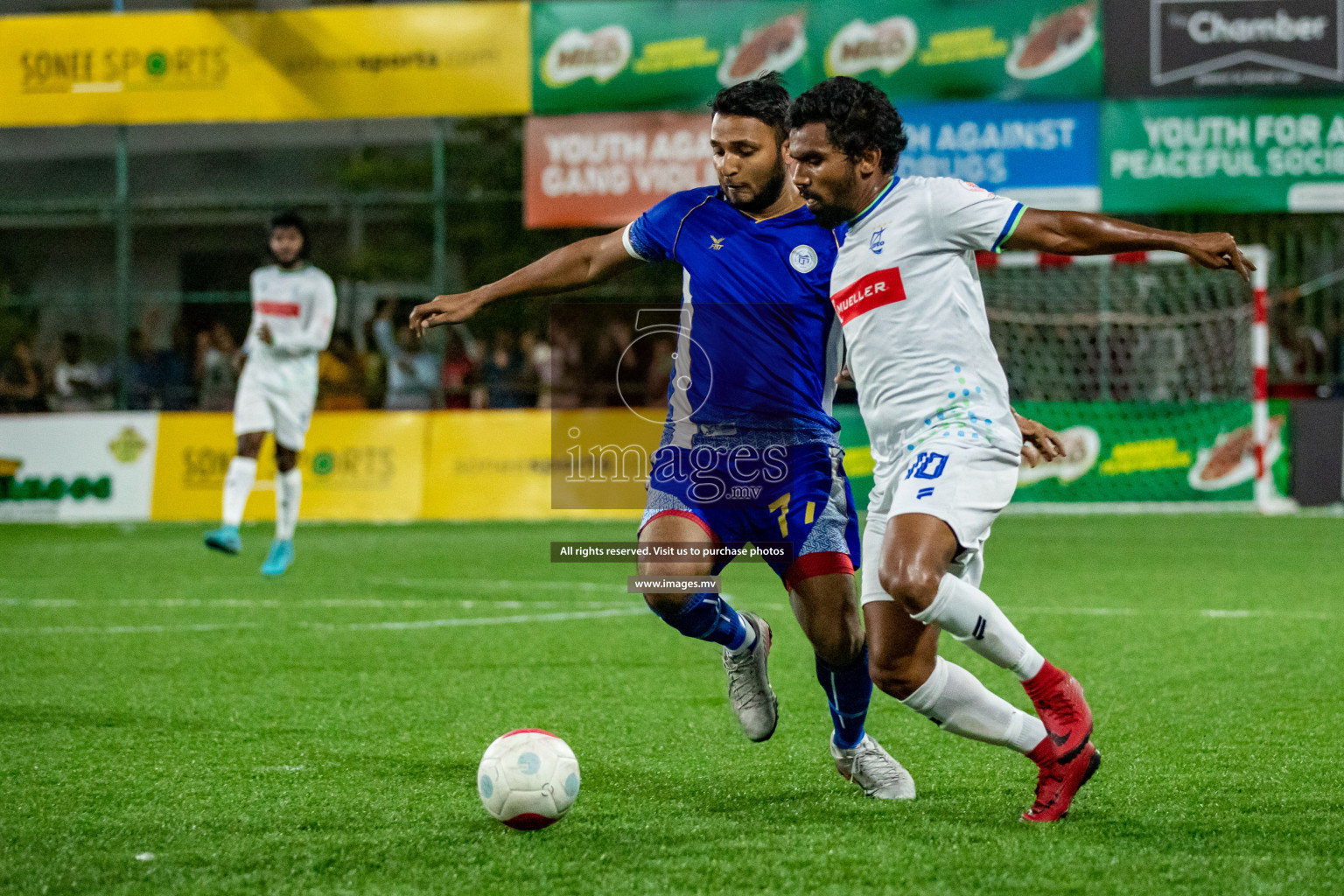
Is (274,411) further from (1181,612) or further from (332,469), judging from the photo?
(1181,612)

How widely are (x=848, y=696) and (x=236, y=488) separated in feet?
23.0

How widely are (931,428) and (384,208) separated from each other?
2091 cm

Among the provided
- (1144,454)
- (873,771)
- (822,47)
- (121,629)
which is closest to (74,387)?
(822,47)

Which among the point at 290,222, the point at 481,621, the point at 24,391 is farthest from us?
A: the point at 24,391

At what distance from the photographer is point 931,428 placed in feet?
13.2

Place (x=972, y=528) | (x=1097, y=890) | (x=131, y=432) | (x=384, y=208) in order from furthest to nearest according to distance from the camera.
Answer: (x=384, y=208) → (x=131, y=432) → (x=972, y=528) → (x=1097, y=890)

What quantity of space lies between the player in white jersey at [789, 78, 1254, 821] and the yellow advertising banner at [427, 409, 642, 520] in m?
11.3

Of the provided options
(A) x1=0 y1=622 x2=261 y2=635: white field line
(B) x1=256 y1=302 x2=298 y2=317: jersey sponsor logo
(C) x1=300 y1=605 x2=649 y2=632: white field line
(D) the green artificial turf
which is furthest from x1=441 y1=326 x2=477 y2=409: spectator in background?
(A) x1=0 y1=622 x2=261 y2=635: white field line

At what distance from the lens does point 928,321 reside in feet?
13.3

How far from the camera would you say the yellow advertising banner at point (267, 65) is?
16.2 metres

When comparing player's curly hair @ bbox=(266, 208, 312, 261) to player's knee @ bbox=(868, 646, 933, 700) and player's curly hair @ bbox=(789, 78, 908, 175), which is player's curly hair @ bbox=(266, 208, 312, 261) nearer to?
player's curly hair @ bbox=(789, 78, 908, 175)

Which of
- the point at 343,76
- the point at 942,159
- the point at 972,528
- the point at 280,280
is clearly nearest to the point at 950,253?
the point at 972,528

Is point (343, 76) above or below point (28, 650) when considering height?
above

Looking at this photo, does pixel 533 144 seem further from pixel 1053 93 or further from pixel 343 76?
pixel 1053 93
